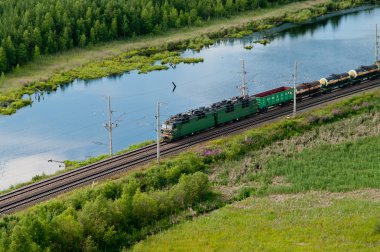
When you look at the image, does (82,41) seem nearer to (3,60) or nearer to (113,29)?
(113,29)

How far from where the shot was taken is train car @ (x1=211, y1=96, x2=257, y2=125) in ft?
257

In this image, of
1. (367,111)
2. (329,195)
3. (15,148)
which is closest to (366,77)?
(367,111)

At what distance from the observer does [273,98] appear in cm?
8525

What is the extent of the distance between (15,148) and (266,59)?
54.4m

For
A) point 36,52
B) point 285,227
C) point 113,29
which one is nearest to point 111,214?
point 285,227

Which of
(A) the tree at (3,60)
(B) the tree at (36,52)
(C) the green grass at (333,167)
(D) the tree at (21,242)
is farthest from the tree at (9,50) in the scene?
(D) the tree at (21,242)

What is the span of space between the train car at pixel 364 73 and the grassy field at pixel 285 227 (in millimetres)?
40450

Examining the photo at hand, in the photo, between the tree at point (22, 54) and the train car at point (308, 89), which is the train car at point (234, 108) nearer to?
the train car at point (308, 89)

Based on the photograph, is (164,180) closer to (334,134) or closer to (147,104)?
(334,134)

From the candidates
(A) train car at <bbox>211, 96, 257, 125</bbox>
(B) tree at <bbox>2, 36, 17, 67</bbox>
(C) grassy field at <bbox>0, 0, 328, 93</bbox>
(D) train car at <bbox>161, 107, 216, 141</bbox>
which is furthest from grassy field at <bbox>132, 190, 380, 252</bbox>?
(B) tree at <bbox>2, 36, 17, 67</bbox>

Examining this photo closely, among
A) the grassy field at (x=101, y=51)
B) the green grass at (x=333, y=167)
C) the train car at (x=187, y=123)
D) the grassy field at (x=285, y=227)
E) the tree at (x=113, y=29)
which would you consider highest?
the tree at (x=113, y=29)

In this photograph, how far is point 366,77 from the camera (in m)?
98.5

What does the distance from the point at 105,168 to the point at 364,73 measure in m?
46.9

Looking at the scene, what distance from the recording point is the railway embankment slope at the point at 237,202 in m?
50.2
